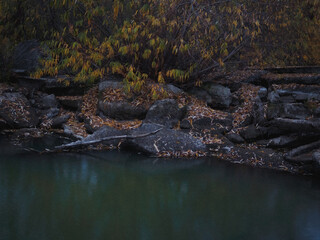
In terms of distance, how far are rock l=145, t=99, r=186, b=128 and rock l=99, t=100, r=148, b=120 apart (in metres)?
0.28

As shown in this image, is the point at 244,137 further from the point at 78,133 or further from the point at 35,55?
the point at 35,55

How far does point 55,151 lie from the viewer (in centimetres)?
651

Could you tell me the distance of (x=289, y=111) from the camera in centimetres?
686

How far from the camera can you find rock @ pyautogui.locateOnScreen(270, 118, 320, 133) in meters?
6.14

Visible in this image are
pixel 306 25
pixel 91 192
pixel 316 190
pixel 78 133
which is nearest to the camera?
pixel 91 192

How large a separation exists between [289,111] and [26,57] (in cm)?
775

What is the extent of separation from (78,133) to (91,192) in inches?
125

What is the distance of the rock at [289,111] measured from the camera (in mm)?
6772

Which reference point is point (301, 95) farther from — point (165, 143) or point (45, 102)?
point (45, 102)

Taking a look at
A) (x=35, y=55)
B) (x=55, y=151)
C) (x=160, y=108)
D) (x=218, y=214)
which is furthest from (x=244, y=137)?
(x=35, y=55)

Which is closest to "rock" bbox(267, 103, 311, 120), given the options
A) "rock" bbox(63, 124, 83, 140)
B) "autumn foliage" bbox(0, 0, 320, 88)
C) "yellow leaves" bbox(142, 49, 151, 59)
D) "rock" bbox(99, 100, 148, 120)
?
"autumn foliage" bbox(0, 0, 320, 88)

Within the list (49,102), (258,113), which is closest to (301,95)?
(258,113)

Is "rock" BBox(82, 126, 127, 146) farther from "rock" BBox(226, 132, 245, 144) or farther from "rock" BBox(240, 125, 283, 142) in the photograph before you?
"rock" BBox(240, 125, 283, 142)

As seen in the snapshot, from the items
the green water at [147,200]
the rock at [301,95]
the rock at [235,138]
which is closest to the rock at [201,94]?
the rock at [235,138]
